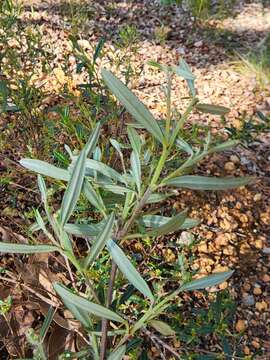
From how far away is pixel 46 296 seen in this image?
48.7 inches

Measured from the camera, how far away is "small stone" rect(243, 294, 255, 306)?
1.59m

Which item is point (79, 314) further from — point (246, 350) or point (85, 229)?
point (246, 350)

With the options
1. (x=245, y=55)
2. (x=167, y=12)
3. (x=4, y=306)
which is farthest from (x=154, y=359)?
(x=167, y=12)

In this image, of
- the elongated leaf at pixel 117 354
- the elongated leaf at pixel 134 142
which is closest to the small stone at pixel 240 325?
the elongated leaf at pixel 117 354

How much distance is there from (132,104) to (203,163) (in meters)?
1.32

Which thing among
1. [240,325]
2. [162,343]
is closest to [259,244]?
[240,325]

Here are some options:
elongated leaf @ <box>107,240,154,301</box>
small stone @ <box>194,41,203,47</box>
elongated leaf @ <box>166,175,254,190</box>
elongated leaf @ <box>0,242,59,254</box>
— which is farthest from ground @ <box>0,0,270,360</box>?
elongated leaf @ <box>0,242,59,254</box>

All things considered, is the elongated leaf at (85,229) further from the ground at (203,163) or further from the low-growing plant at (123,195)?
the ground at (203,163)

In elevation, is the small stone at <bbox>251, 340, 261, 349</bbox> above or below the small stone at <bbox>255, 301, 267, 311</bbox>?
below

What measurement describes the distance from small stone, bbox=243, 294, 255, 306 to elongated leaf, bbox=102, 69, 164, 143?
1060 mm

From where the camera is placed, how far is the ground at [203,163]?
134 centimetres

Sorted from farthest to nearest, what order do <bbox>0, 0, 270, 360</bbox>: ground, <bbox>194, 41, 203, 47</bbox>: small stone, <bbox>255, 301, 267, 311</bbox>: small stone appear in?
<bbox>194, 41, 203, 47</bbox>: small stone < <bbox>255, 301, 267, 311</bbox>: small stone < <bbox>0, 0, 270, 360</bbox>: ground

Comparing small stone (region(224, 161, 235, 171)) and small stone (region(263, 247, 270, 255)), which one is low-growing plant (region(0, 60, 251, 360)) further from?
small stone (region(224, 161, 235, 171))

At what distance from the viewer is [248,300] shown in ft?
5.24
